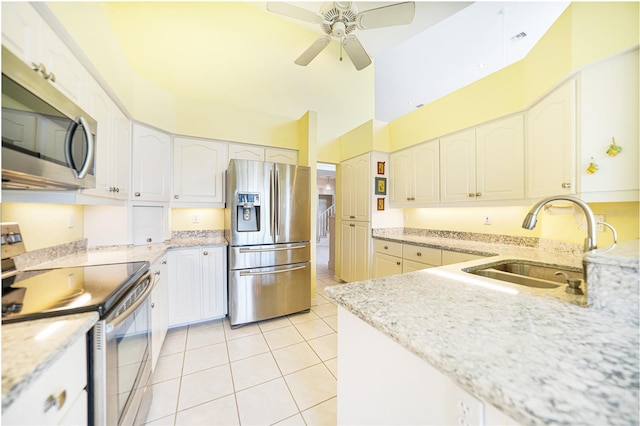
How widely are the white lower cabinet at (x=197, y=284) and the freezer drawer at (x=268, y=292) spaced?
0.64 ft

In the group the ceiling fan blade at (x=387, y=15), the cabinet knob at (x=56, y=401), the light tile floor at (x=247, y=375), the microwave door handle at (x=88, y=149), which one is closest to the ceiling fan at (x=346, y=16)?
the ceiling fan blade at (x=387, y=15)

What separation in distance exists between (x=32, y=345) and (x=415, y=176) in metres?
3.37

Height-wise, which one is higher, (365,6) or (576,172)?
(365,6)

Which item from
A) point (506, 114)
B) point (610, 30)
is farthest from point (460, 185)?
point (610, 30)

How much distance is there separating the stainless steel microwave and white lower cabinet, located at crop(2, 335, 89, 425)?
0.74 m

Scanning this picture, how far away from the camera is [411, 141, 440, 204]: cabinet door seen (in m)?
2.87

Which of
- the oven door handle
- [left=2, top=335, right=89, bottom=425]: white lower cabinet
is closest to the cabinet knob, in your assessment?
[left=2, top=335, right=89, bottom=425]: white lower cabinet

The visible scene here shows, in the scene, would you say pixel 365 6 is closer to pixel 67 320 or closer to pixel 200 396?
pixel 67 320

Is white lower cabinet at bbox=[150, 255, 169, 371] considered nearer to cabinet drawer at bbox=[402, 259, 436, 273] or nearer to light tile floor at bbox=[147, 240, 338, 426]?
light tile floor at bbox=[147, 240, 338, 426]

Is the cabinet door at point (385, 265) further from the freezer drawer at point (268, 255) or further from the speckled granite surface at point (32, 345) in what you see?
the speckled granite surface at point (32, 345)

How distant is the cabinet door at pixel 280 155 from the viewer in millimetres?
3223

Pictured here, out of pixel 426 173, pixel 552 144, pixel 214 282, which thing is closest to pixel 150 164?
pixel 214 282

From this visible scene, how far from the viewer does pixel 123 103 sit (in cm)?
204

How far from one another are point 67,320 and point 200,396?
1185 mm
